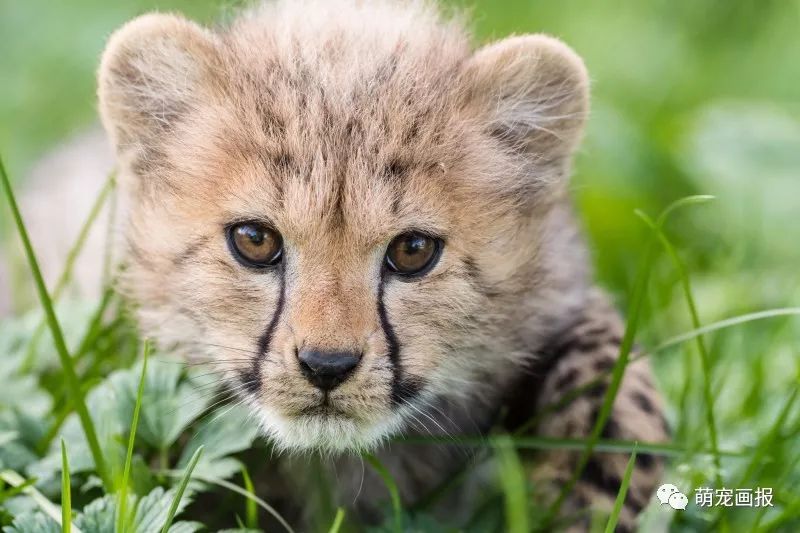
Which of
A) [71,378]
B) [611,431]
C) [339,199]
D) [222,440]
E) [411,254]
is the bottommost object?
[611,431]

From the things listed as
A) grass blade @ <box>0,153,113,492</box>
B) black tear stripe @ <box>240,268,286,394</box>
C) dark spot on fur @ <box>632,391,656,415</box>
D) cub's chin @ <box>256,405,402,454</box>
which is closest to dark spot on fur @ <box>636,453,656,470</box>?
dark spot on fur @ <box>632,391,656,415</box>

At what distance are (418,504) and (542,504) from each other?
35 centimetres

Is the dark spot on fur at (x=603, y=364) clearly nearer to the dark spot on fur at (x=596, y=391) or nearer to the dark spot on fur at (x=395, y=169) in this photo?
the dark spot on fur at (x=596, y=391)

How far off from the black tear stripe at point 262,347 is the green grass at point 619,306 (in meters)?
0.15

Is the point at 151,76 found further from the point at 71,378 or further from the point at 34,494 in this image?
the point at 34,494

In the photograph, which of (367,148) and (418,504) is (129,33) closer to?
(367,148)

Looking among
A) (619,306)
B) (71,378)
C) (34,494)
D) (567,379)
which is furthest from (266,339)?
(619,306)

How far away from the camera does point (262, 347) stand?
8.81ft

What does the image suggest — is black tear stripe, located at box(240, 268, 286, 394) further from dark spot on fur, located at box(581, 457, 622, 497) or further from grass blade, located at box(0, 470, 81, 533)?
dark spot on fur, located at box(581, 457, 622, 497)

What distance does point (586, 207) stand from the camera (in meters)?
5.44

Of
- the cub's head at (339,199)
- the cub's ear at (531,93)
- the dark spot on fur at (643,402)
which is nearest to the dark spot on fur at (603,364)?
the dark spot on fur at (643,402)

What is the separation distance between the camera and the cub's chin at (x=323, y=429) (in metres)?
2.65

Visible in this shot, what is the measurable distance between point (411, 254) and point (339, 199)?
0.77 ft

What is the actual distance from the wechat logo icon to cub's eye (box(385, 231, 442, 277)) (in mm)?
854
